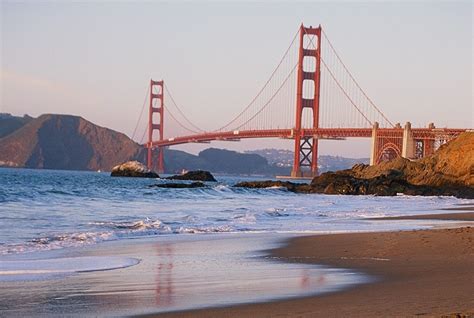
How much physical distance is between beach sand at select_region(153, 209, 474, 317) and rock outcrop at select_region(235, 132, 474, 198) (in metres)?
21.6

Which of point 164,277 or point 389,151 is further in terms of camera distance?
point 389,151

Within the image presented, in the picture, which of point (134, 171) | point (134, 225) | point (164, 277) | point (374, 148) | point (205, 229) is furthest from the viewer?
point (134, 171)

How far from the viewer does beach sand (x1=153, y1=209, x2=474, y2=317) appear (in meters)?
4.54

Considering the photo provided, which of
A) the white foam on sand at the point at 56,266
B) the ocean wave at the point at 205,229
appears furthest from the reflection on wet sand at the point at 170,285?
the ocean wave at the point at 205,229

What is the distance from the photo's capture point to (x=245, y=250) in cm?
855

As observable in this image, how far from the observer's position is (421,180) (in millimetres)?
34875

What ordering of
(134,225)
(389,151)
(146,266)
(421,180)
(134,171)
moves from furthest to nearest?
(134,171) → (389,151) → (421,180) → (134,225) → (146,266)

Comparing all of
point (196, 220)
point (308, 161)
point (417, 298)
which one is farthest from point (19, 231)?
point (308, 161)

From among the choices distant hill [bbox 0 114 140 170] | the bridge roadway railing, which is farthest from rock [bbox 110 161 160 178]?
distant hill [bbox 0 114 140 170]

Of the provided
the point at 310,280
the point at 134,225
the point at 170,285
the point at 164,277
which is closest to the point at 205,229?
the point at 134,225

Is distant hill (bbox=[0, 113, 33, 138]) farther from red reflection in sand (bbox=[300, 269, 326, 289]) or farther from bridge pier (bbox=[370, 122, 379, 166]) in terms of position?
red reflection in sand (bbox=[300, 269, 326, 289])

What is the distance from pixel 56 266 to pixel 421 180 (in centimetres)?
2948

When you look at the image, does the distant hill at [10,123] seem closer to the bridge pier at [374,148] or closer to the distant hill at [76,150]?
the distant hill at [76,150]

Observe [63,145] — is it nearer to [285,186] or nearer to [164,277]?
[285,186]
